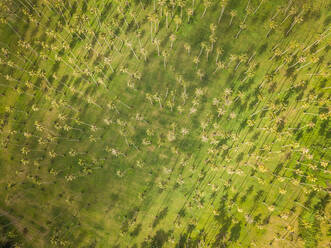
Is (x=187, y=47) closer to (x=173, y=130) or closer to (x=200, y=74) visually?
(x=200, y=74)

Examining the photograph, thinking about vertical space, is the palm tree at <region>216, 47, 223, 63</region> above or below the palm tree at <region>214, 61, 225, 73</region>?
above

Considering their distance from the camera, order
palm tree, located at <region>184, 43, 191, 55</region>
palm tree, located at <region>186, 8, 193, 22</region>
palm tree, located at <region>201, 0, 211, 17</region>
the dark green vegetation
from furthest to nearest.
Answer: palm tree, located at <region>201, 0, 211, 17</region> < the dark green vegetation < palm tree, located at <region>184, 43, 191, 55</region> < palm tree, located at <region>186, 8, 193, 22</region>

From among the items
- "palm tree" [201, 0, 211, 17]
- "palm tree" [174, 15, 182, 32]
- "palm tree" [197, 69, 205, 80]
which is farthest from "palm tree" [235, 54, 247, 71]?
"palm tree" [174, 15, 182, 32]

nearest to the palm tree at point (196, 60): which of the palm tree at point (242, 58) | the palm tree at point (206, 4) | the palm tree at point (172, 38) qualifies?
the palm tree at point (172, 38)

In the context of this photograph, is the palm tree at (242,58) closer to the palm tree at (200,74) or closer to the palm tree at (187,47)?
the palm tree at (200,74)

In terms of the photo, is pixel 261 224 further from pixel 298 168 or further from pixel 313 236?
pixel 298 168

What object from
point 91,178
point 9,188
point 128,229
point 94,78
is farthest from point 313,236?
point 9,188

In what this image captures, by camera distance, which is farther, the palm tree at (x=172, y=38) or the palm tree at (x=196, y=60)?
the palm tree at (x=172, y=38)

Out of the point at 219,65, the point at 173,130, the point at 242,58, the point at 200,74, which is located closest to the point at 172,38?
the point at 200,74

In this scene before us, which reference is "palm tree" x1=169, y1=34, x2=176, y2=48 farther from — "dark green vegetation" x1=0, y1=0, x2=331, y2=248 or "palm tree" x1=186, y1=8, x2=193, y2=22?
"palm tree" x1=186, y1=8, x2=193, y2=22
